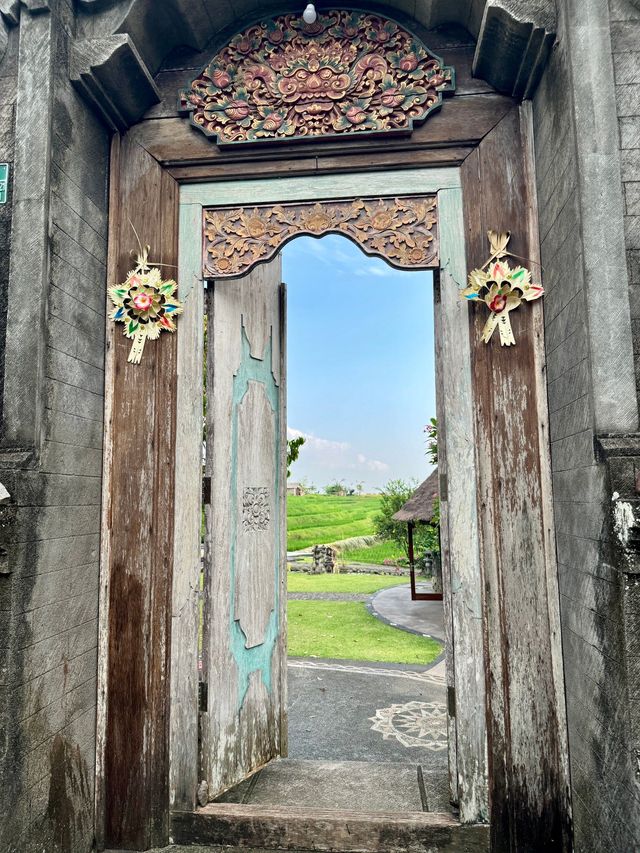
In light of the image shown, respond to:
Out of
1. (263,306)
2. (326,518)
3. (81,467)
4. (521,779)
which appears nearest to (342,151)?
(263,306)

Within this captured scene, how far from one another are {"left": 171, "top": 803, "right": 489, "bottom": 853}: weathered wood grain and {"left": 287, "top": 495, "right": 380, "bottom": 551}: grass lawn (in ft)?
48.5

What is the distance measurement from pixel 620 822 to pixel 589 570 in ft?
2.59

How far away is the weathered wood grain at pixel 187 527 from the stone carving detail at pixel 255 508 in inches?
18.9

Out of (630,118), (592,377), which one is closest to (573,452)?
(592,377)

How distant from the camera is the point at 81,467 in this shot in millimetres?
2656

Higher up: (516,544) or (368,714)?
(516,544)

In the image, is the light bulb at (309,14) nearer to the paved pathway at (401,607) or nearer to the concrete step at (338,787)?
the concrete step at (338,787)

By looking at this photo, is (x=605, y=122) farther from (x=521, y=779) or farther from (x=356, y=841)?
(x=356, y=841)

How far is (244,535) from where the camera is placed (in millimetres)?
3244

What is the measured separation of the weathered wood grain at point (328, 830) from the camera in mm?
2506

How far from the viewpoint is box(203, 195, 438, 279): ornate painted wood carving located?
9.12 ft

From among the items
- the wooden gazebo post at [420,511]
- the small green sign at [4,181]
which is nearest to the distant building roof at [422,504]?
the wooden gazebo post at [420,511]

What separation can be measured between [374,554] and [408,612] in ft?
29.8

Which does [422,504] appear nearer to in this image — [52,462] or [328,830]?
[328,830]
